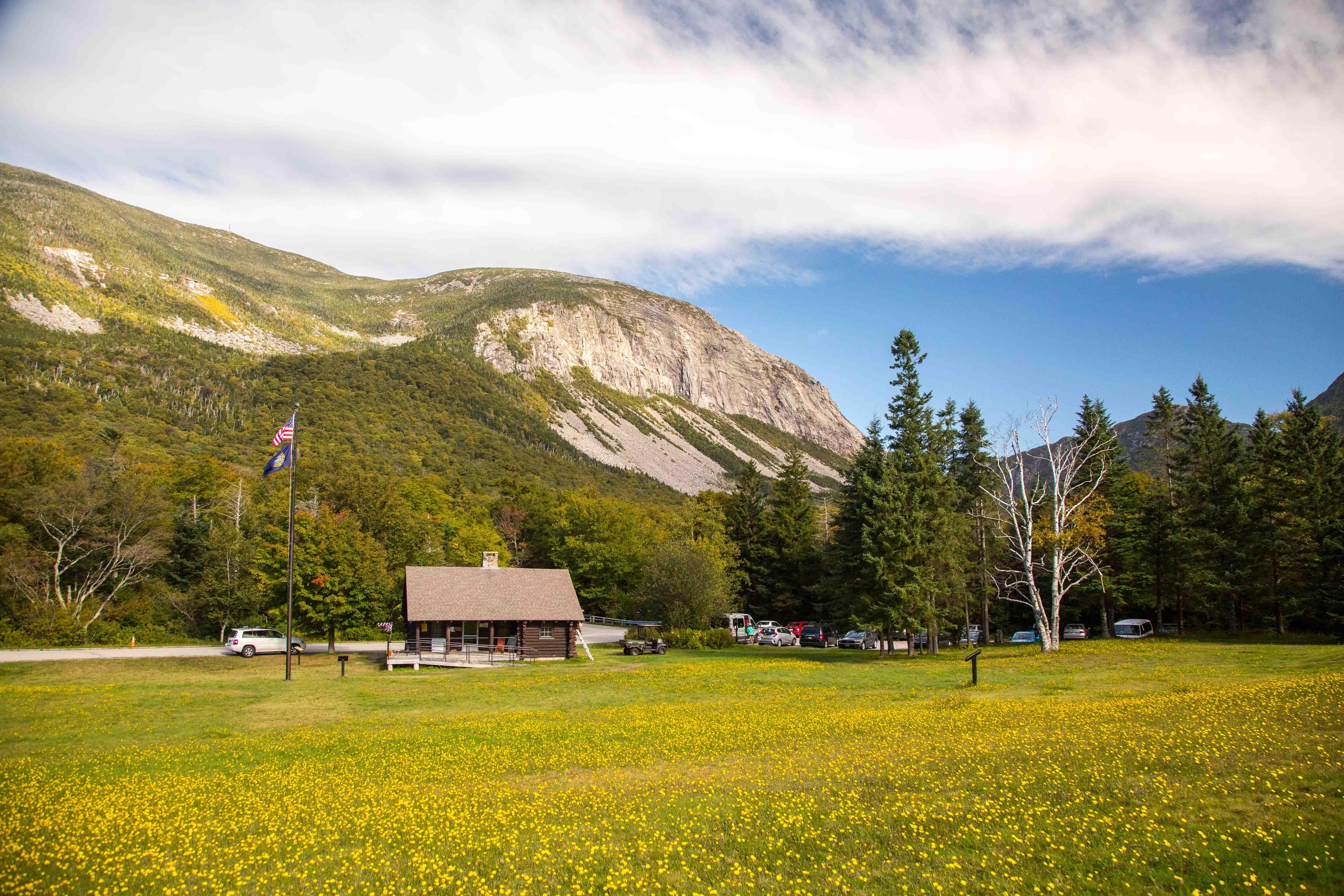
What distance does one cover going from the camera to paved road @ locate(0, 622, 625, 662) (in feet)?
131

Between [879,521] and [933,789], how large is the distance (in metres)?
31.9

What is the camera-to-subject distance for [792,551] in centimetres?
6881

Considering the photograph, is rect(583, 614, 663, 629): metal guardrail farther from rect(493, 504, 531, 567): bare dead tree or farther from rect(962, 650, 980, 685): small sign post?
rect(962, 650, 980, 685): small sign post

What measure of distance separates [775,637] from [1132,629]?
2448cm

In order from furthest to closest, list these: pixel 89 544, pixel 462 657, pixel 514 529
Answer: pixel 514 529 → pixel 89 544 → pixel 462 657

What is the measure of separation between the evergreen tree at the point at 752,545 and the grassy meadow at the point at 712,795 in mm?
46682

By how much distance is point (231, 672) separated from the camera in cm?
3756

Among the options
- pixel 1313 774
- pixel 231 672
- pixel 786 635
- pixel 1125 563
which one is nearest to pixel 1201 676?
pixel 1313 774

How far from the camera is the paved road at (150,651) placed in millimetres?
39875

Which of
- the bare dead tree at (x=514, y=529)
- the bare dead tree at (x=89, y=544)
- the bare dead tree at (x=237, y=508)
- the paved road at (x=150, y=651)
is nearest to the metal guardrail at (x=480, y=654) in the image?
the paved road at (x=150, y=651)

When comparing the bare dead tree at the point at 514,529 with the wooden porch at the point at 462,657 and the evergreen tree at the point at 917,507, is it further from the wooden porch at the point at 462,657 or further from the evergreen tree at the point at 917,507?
the evergreen tree at the point at 917,507

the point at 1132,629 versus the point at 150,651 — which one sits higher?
the point at 1132,629

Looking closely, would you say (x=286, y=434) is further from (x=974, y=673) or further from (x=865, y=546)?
(x=865, y=546)

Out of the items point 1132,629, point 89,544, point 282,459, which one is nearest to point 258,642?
point 89,544
